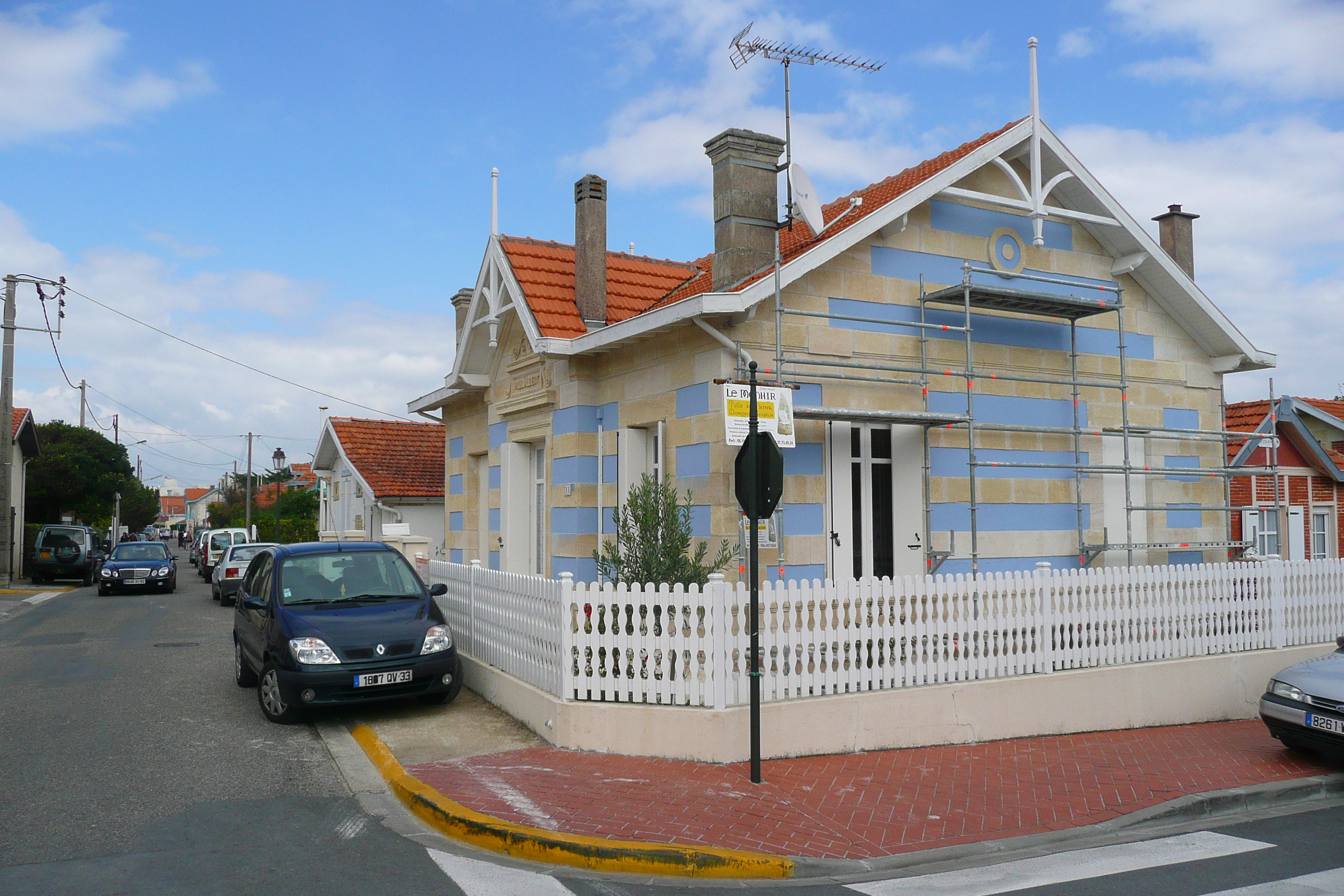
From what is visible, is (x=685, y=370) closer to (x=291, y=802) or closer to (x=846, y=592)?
(x=846, y=592)

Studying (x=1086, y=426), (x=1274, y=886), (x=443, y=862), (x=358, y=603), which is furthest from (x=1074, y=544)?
(x=443, y=862)

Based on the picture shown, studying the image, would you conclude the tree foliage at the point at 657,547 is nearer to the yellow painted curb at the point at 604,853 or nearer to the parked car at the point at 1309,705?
the yellow painted curb at the point at 604,853

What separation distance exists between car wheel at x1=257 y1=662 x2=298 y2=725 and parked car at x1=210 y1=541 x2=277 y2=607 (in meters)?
13.7

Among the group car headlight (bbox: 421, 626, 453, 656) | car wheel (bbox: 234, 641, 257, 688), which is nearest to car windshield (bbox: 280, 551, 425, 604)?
car headlight (bbox: 421, 626, 453, 656)

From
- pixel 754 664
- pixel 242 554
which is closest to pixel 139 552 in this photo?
pixel 242 554

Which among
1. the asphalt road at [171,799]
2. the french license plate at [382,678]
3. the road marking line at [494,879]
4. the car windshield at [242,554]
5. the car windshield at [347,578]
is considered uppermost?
the car windshield at [347,578]

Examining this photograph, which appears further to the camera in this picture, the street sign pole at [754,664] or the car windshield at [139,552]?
the car windshield at [139,552]

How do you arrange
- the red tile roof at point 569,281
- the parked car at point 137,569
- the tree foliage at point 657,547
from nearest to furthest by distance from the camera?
the tree foliage at point 657,547 → the red tile roof at point 569,281 → the parked car at point 137,569

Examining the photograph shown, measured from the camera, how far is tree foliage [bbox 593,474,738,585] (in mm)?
9148

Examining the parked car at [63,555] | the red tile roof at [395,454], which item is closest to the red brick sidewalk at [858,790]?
the red tile roof at [395,454]

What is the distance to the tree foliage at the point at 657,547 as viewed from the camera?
9148mm

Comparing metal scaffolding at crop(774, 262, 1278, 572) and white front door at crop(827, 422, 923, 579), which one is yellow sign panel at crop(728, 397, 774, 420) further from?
white front door at crop(827, 422, 923, 579)

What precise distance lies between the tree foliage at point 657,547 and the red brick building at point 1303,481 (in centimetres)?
1165

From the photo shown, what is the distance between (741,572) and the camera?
948 cm
